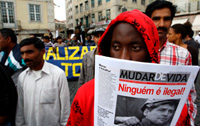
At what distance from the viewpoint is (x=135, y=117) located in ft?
2.06

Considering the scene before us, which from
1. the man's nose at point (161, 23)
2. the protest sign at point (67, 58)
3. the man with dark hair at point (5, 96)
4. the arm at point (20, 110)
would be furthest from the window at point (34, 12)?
the man's nose at point (161, 23)

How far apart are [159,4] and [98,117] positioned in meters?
1.50

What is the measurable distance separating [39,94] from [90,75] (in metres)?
0.88

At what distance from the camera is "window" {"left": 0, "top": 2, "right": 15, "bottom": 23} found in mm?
17125

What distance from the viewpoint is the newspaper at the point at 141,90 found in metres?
0.59

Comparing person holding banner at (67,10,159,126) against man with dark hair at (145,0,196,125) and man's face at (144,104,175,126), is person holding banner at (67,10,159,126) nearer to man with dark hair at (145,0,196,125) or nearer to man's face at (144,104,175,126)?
man's face at (144,104,175,126)

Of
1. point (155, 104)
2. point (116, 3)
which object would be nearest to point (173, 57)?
point (155, 104)

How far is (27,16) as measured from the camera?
58.5ft

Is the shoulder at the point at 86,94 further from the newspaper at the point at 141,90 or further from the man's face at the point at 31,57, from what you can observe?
the man's face at the point at 31,57

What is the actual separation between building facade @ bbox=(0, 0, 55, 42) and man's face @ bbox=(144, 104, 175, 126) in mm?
20338

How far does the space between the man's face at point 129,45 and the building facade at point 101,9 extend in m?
21.7

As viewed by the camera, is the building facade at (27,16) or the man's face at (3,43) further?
the building facade at (27,16)

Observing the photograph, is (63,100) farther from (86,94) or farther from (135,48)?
(135,48)

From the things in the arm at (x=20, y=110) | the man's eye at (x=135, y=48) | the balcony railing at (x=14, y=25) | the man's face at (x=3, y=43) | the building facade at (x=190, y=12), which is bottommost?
the arm at (x=20, y=110)
